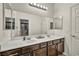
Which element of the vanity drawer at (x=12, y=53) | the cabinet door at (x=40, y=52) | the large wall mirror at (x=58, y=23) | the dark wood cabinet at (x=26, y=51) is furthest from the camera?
the large wall mirror at (x=58, y=23)

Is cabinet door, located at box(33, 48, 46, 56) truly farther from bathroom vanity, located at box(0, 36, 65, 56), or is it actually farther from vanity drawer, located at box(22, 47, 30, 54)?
vanity drawer, located at box(22, 47, 30, 54)

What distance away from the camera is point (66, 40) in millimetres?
1623

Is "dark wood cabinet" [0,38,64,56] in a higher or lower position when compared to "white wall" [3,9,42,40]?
lower

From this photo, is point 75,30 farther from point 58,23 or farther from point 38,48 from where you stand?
point 38,48

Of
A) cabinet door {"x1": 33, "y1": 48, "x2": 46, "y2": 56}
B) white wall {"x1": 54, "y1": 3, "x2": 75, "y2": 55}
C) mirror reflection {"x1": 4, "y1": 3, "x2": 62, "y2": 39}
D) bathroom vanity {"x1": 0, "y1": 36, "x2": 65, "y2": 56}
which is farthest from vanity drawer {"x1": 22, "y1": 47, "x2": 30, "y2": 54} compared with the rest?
white wall {"x1": 54, "y1": 3, "x2": 75, "y2": 55}

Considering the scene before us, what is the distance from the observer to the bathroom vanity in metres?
1.19

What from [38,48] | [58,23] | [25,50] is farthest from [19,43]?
[58,23]

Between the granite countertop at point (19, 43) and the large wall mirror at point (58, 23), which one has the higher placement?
the large wall mirror at point (58, 23)

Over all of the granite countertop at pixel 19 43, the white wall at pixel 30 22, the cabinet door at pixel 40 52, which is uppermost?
the white wall at pixel 30 22

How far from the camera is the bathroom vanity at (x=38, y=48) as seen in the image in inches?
47.0

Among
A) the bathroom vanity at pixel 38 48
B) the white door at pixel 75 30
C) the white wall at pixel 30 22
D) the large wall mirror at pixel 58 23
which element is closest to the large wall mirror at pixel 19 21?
the white wall at pixel 30 22

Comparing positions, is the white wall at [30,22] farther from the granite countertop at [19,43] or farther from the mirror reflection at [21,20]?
the granite countertop at [19,43]

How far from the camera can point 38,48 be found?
1.54m

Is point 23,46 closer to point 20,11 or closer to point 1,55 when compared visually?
point 1,55
